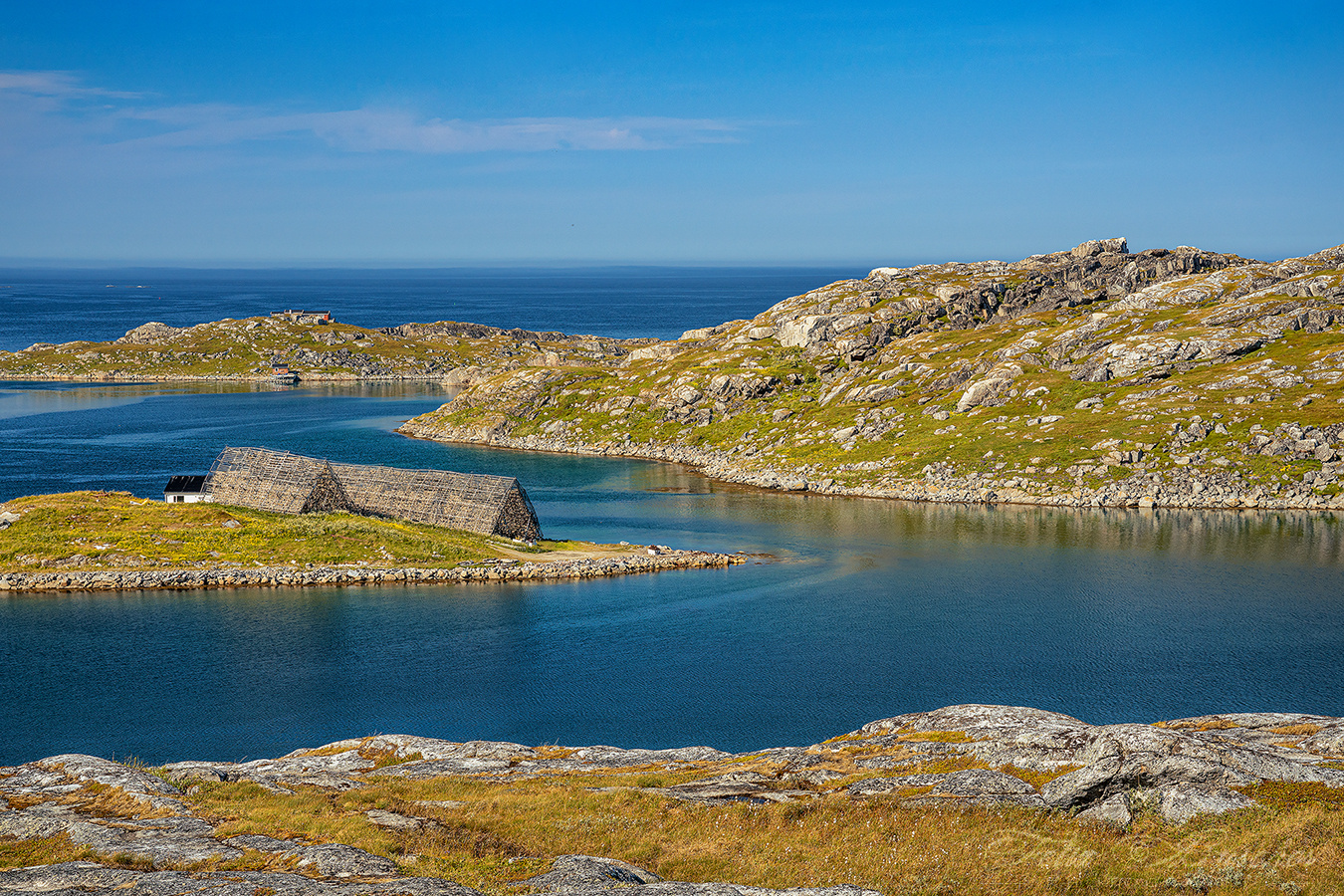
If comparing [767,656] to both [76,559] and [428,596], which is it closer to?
[428,596]

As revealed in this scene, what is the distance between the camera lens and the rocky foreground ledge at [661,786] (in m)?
24.9

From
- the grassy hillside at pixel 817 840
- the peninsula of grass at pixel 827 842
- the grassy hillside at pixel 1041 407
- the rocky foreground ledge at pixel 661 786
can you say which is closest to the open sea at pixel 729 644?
the grassy hillside at pixel 1041 407

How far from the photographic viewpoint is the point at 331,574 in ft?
300

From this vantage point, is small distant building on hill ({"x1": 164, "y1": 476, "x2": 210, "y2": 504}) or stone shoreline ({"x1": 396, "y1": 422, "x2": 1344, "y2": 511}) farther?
stone shoreline ({"x1": 396, "y1": 422, "x2": 1344, "y2": 511})

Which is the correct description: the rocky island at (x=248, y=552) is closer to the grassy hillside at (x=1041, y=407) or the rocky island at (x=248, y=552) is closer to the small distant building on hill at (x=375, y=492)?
the small distant building on hill at (x=375, y=492)

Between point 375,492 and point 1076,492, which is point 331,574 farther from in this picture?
point 1076,492

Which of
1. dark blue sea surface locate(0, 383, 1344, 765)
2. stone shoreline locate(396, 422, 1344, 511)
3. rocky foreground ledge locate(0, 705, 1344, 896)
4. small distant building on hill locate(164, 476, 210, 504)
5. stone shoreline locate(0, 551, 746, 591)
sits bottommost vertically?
dark blue sea surface locate(0, 383, 1344, 765)

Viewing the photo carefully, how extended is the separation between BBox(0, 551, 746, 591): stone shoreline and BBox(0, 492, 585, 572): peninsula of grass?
1.31 metres

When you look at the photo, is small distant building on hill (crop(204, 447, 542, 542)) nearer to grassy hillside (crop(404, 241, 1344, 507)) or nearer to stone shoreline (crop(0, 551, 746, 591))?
stone shoreline (crop(0, 551, 746, 591))

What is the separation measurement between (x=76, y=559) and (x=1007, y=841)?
3539 inches

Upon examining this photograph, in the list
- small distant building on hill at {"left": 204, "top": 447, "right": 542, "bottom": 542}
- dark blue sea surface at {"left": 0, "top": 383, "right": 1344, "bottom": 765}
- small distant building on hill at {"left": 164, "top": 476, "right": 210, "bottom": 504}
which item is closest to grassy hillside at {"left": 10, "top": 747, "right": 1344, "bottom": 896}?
dark blue sea surface at {"left": 0, "top": 383, "right": 1344, "bottom": 765}

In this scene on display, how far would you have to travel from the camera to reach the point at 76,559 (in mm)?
90312

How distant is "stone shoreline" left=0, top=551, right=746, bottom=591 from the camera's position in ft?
287

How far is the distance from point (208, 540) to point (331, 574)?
575 inches
